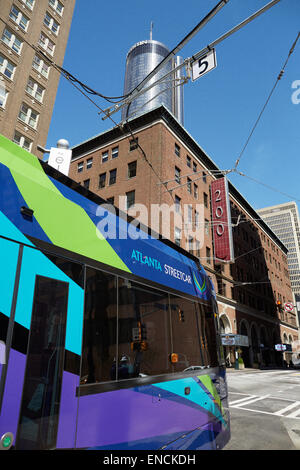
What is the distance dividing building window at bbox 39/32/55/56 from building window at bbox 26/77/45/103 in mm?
4501

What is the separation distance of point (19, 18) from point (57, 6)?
7290mm

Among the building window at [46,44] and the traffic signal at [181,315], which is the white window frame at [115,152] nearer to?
the building window at [46,44]

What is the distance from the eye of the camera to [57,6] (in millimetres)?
31438

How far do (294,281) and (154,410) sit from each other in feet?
539

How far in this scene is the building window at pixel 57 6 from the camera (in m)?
30.7

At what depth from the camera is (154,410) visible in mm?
3781

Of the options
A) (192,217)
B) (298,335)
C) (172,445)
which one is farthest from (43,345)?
(298,335)

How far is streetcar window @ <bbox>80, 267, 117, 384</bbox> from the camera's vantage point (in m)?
3.06

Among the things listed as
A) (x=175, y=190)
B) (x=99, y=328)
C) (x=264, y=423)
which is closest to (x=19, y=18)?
(x=175, y=190)

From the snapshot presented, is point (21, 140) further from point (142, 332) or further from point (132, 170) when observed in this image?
point (142, 332)

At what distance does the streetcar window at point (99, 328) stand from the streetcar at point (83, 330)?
1cm

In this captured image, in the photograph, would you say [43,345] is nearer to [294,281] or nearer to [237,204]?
[237,204]

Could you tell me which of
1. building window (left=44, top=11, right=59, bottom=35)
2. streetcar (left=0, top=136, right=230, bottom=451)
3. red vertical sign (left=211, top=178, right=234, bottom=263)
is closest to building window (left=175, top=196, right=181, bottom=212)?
red vertical sign (left=211, top=178, right=234, bottom=263)

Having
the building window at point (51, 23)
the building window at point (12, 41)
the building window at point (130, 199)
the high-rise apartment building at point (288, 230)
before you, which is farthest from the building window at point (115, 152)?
the high-rise apartment building at point (288, 230)
